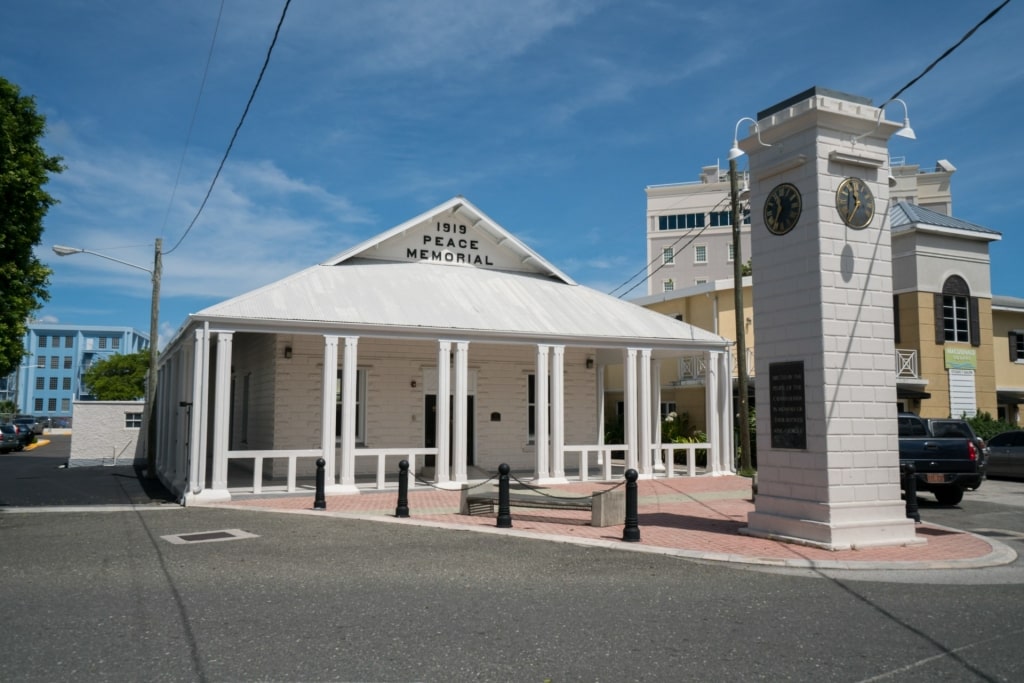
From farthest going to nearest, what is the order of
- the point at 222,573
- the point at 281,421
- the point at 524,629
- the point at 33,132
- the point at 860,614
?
1. the point at 281,421
2. the point at 33,132
3. the point at 222,573
4. the point at 860,614
5. the point at 524,629

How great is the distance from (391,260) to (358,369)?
3.10 metres

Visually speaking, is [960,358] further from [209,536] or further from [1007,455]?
[209,536]

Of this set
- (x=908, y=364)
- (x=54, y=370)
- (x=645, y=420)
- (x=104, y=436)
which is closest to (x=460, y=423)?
(x=645, y=420)

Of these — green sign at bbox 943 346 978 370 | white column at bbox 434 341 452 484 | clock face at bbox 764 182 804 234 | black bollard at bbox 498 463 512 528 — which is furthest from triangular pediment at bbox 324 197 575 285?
green sign at bbox 943 346 978 370

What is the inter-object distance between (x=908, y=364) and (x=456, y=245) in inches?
622

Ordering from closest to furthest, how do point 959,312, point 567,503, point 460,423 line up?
point 567,503 < point 460,423 < point 959,312

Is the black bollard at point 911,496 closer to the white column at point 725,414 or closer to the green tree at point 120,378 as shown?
the white column at point 725,414

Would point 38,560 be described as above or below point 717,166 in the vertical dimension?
below

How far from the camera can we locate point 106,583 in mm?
8062

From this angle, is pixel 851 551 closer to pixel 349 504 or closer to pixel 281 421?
pixel 349 504

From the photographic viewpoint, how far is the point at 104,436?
28938 mm

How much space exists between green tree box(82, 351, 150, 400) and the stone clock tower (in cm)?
6464

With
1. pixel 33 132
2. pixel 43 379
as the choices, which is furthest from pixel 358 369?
pixel 43 379

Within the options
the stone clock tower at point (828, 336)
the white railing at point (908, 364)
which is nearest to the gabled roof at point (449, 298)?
the stone clock tower at point (828, 336)
